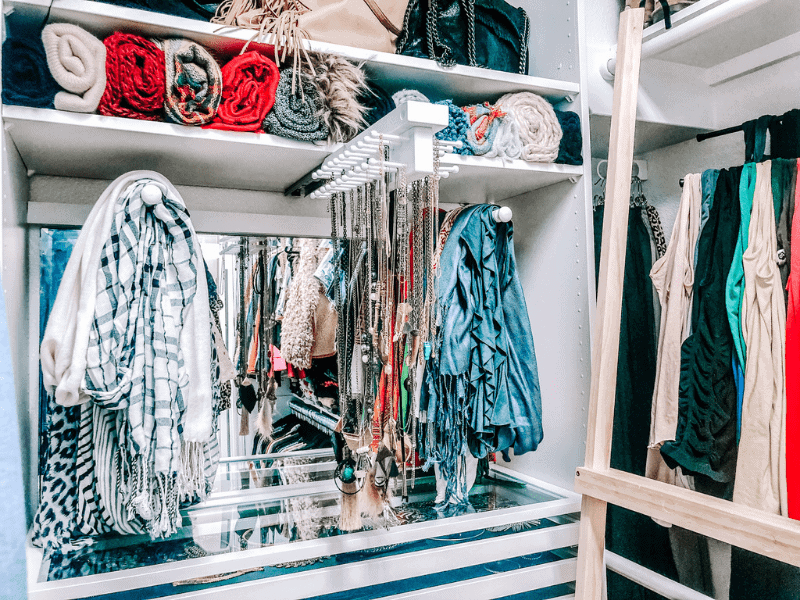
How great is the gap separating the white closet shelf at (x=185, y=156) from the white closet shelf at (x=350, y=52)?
0.19m

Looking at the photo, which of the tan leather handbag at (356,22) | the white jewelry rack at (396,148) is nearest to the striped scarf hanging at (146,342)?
the white jewelry rack at (396,148)

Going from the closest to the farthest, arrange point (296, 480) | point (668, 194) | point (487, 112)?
point (487, 112)
point (296, 480)
point (668, 194)

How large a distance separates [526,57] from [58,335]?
1.39 meters

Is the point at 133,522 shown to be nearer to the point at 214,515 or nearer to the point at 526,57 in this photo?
the point at 214,515

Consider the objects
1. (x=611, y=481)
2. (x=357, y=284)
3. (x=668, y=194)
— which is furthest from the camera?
(x=668, y=194)

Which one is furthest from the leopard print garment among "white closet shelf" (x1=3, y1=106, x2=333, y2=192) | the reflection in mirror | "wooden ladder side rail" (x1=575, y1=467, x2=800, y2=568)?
"wooden ladder side rail" (x1=575, y1=467, x2=800, y2=568)

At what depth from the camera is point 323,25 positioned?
1367mm

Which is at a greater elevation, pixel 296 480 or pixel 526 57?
pixel 526 57

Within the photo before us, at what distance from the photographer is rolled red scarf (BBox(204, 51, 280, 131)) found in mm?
1218

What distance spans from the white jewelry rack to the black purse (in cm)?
41

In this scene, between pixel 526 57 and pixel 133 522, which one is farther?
pixel 526 57

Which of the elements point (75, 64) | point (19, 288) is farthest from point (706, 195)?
point (19, 288)

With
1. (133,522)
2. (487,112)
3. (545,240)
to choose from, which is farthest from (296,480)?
(487,112)

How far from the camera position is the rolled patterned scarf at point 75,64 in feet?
3.49
